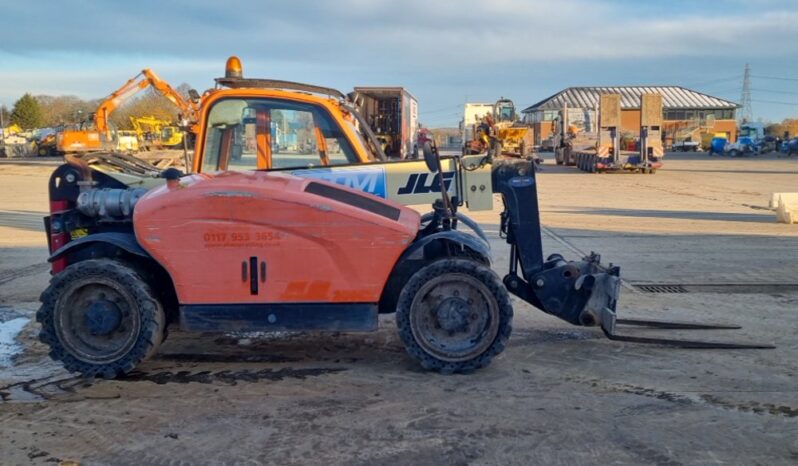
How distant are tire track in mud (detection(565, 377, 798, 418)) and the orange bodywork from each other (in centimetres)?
179

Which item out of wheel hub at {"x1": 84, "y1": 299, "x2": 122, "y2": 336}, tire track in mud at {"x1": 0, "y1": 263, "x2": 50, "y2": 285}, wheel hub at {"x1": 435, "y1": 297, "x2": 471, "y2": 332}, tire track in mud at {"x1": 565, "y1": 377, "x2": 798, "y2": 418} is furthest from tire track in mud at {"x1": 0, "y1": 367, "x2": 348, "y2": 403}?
tire track in mud at {"x1": 0, "y1": 263, "x2": 50, "y2": 285}

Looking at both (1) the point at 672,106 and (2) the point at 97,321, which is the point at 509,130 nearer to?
(2) the point at 97,321

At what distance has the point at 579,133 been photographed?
41.7 m

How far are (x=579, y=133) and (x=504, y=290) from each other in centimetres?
3781

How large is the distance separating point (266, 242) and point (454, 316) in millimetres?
1523

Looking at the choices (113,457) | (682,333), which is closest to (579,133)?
(682,333)

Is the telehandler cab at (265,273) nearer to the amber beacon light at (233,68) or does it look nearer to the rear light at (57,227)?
the rear light at (57,227)

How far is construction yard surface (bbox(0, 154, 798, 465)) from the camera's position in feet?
14.2

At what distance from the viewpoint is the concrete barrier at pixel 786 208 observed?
48.0 feet

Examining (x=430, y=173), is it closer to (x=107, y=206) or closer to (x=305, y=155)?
(x=305, y=155)

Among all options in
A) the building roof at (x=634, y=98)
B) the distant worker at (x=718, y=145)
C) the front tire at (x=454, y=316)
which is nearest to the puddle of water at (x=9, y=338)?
the front tire at (x=454, y=316)

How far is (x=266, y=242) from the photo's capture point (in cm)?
546

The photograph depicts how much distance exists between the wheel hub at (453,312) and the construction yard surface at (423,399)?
43 cm

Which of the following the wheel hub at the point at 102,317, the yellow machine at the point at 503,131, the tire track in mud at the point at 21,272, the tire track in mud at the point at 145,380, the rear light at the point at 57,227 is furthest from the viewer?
the yellow machine at the point at 503,131
